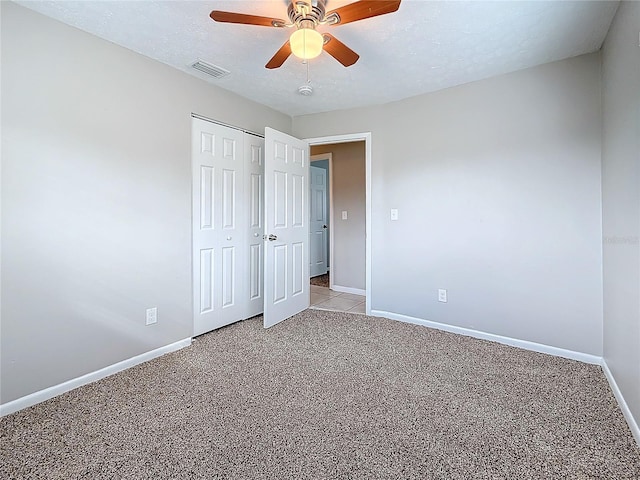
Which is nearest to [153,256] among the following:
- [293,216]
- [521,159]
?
[293,216]

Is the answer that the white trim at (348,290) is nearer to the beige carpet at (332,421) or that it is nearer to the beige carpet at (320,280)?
the beige carpet at (320,280)

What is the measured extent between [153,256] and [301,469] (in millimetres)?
1873

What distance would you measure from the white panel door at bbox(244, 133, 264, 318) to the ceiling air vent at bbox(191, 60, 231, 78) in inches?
26.3

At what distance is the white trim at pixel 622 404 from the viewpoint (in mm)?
1580

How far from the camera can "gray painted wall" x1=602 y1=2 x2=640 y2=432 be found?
5.35ft

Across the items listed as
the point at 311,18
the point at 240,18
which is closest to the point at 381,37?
the point at 311,18

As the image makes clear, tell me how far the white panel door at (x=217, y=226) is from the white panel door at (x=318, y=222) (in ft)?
8.68

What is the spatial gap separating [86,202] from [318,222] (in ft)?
13.8

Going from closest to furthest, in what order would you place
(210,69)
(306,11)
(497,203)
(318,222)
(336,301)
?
(306,11), (210,69), (497,203), (336,301), (318,222)

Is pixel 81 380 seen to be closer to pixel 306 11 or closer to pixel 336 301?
pixel 306 11

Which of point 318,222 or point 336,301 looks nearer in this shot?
point 336,301

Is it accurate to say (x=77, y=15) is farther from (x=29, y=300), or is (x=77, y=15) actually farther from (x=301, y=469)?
(x=301, y=469)

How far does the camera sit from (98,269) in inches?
87.3

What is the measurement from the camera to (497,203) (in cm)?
282
